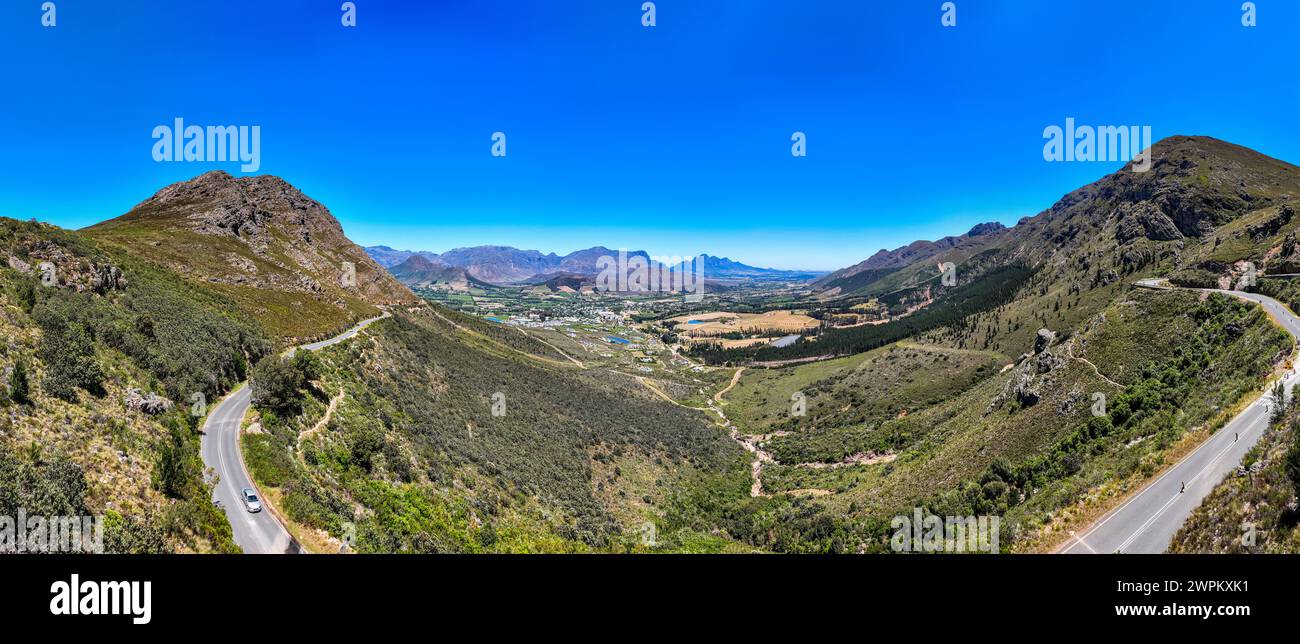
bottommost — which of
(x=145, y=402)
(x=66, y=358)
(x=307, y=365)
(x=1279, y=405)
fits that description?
(x=1279, y=405)

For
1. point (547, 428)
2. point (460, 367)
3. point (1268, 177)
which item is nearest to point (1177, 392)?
point (547, 428)

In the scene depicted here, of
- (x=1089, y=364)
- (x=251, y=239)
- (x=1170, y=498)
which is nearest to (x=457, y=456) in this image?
(x=1170, y=498)

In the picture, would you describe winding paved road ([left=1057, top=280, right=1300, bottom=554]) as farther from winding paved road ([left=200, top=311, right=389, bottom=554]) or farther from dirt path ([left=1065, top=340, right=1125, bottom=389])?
winding paved road ([left=200, top=311, right=389, bottom=554])

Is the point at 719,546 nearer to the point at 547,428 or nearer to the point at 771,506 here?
the point at 771,506

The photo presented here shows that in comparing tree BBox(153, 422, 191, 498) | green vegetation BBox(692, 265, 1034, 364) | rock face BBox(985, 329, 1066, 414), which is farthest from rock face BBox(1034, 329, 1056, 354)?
green vegetation BBox(692, 265, 1034, 364)

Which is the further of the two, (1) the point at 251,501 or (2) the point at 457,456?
(2) the point at 457,456

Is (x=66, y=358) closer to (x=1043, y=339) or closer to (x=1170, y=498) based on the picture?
(x=1170, y=498)

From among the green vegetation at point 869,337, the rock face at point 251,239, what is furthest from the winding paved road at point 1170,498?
the green vegetation at point 869,337
